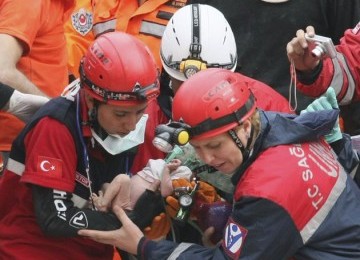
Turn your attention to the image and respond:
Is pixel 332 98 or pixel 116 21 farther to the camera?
pixel 116 21

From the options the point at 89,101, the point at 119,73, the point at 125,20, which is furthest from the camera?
the point at 125,20

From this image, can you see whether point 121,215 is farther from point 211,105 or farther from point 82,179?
point 211,105

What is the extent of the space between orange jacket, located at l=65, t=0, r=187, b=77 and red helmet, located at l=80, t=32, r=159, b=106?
130 centimetres

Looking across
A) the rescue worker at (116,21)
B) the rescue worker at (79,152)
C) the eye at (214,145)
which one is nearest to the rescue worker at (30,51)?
the rescue worker at (79,152)

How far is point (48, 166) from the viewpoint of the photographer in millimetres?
3004

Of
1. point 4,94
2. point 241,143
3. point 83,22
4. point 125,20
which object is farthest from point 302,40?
point 83,22

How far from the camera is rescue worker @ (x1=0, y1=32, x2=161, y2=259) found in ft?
9.84

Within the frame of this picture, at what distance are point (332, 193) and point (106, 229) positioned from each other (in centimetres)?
92

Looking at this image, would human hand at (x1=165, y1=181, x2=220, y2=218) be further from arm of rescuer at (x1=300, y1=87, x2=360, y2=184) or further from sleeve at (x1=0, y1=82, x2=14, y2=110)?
sleeve at (x1=0, y1=82, x2=14, y2=110)

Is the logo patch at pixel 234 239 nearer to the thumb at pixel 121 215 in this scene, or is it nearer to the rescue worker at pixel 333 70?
the thumb at pixel 121 215

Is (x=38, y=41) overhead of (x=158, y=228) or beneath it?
overhead

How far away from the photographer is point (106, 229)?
307cm

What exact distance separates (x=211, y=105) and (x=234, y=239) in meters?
0.49

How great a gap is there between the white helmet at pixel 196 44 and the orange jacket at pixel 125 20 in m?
0.68
